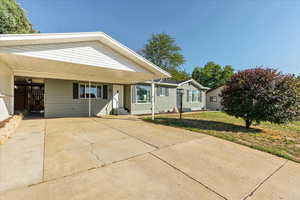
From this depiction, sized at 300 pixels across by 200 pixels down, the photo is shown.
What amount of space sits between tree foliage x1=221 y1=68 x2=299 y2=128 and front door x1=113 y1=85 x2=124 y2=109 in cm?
836

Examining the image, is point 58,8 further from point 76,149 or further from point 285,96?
point 285,96

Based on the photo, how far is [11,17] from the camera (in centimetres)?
1047

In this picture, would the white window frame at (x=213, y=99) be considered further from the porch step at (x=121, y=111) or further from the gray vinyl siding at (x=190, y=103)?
the porch step at (x=121, y=111)

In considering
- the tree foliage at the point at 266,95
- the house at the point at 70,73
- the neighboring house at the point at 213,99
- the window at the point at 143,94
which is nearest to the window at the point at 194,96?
the neighboring house at the point at 213,99

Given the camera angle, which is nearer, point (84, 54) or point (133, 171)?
point (133, 171)

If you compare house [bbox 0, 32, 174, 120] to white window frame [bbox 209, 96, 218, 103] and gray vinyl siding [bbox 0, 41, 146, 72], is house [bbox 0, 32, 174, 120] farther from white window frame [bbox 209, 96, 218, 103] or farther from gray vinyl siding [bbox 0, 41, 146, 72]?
white window frame [bbox 209, 96, 218, 103]

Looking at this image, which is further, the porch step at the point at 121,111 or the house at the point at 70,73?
the porch step at the point at 121,111

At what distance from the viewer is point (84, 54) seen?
19.4ft

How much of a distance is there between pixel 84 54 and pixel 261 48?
1431 cm

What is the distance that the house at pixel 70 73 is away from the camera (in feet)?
16.4

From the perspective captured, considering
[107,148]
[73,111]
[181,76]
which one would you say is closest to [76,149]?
[107,148]

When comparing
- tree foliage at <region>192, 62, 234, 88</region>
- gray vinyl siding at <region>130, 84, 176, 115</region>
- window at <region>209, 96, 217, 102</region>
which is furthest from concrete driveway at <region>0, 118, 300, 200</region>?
tree foliage at <region>192, 62, 234, 88</region>

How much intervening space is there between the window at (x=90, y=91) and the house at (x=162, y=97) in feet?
7.81

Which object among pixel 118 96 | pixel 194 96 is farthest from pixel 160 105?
pixel 194 96
